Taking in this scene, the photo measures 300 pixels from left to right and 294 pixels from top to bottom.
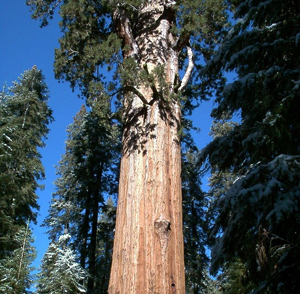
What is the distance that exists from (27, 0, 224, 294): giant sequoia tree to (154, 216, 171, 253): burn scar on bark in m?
0.01

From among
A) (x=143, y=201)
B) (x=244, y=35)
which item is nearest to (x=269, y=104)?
(x=244, y=35)

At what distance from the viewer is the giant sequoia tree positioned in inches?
142

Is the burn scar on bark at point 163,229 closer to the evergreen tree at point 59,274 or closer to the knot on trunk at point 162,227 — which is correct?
the knot on trunk at point 162,227

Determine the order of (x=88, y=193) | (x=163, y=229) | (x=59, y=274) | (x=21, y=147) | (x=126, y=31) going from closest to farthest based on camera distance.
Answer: (x=163, y=229) < (x=126, y=31) < (x=59, y=274) < (x=21, y=147) < (x=88, y=193)

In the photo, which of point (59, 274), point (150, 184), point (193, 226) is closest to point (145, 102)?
point (150, 184)

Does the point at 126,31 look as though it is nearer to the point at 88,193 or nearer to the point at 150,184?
the point at 150,184

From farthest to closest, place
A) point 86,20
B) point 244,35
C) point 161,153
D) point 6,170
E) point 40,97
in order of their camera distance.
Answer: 1. point 40,97
2. point 6,170
3. point 86,20
4. point 244,35
5. point 161,153

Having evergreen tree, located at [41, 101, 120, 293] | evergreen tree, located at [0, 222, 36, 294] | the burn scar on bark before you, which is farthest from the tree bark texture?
evergreen tree, located at [41, 101, 120, 293]

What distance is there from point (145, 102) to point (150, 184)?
127 centimetres

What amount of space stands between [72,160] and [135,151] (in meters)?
16.7

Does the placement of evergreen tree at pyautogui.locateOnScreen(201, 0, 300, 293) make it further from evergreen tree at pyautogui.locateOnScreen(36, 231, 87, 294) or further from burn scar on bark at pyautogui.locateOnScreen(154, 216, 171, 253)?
evergreen tree at pyautogui.locateOnScreen(36, 231, 87, 294)

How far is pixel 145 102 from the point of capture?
462 cm

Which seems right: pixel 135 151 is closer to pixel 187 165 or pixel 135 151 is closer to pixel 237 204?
pixel 237 204

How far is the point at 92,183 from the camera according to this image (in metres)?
17.1
